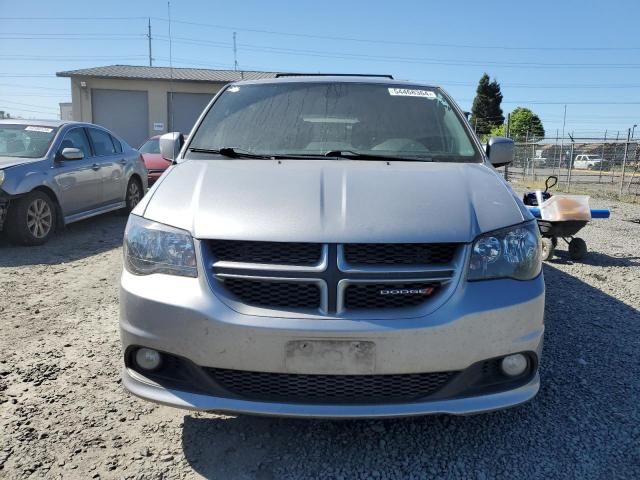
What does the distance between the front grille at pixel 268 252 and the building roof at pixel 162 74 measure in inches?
908

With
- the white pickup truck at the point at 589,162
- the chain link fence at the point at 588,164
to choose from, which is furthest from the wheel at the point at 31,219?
the white pickup truck at the point at 589,162

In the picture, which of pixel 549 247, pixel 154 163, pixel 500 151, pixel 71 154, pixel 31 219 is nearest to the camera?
pixel 500 151

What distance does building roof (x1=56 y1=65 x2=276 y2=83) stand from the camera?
85.3 feet

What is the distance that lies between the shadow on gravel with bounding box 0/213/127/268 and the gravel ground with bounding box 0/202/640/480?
2347 millimetres

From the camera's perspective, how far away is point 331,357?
2020 mm

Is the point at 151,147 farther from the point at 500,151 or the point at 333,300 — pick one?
the point at 333,300

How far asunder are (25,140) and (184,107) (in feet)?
67.9

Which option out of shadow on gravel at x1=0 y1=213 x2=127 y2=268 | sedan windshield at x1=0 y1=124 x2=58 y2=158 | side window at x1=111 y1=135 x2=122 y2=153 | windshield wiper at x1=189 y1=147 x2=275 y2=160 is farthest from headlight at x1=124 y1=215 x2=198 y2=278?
side window at x1=111 y1=135 x2=122 y2=153

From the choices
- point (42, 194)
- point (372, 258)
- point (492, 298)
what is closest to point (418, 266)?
point (372, 258)

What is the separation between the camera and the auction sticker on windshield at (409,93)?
11.7 feet

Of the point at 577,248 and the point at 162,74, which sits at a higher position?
the point at 162,74

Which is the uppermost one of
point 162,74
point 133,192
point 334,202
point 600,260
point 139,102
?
point 162,74

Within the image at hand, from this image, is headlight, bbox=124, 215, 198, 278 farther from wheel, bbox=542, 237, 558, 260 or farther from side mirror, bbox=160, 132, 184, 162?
wheel, bbox=542, 237, 558, 260

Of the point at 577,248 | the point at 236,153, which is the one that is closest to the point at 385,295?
the point at 236,153
